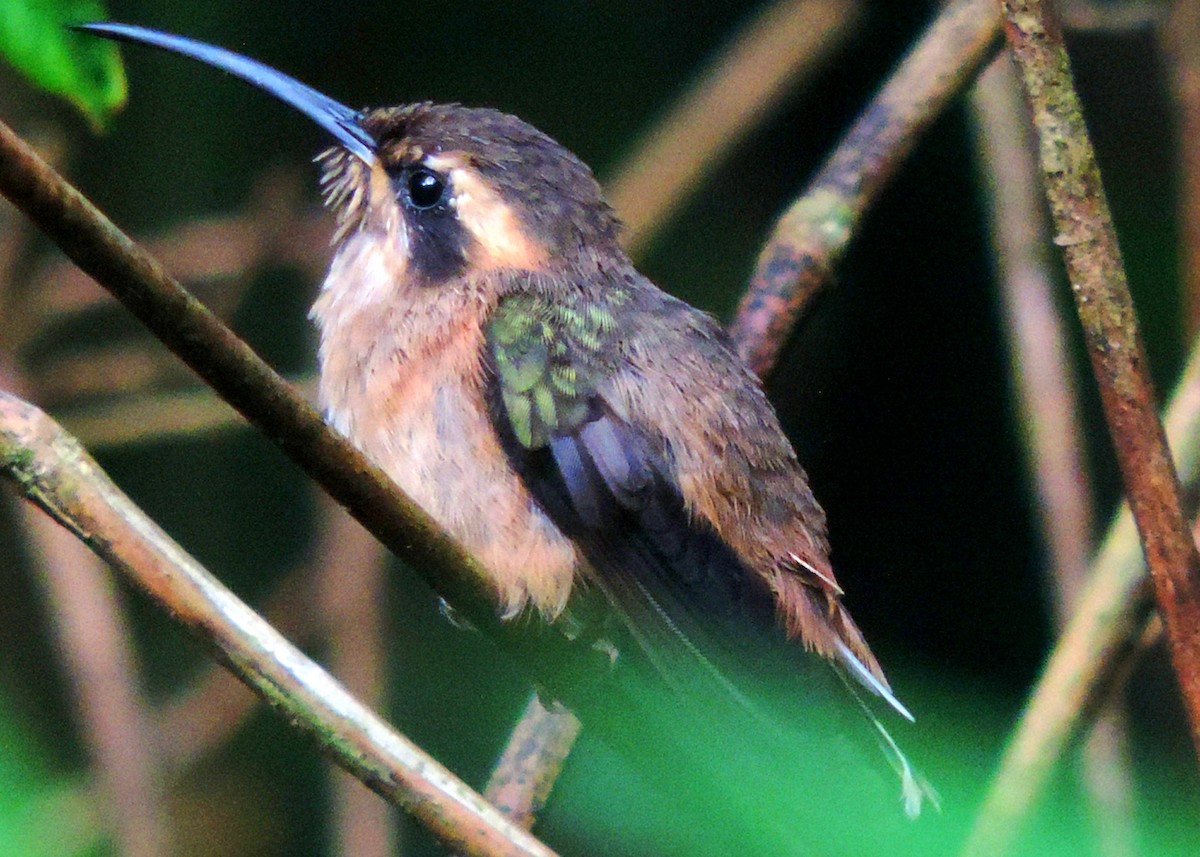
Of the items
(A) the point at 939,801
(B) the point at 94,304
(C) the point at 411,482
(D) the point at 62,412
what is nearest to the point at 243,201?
(B) the point at 94,304

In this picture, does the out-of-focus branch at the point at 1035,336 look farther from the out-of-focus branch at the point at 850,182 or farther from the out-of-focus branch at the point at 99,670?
the out-of-focus branch at the point at 99,670

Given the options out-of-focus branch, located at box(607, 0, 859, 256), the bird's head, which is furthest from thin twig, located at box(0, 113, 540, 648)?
out-of-focus branch, located at box(607, 0, 859, 256)

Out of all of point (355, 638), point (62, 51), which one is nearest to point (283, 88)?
point (62, 51)

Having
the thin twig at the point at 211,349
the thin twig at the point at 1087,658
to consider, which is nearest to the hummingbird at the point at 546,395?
the thin twig at the point at 1087,658

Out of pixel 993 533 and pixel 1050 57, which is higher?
pixel 1050 57

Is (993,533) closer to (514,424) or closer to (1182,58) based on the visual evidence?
(1182,58)
